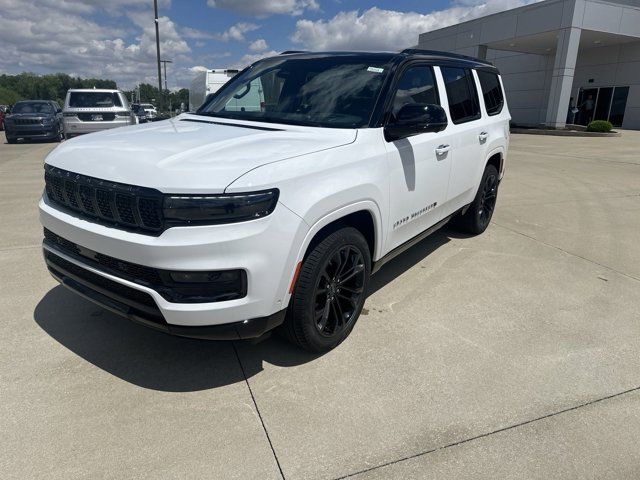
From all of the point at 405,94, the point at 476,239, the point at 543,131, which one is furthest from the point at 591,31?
the point at 405,94

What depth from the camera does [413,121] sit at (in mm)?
3129

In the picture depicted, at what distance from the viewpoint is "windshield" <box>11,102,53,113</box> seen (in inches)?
704

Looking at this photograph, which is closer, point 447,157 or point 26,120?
point 447,157

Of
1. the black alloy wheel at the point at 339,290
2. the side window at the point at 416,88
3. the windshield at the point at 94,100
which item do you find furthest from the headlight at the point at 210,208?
the windshield at the point at 94,100

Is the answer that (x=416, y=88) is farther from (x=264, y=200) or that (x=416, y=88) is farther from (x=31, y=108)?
(x=31, y=108)

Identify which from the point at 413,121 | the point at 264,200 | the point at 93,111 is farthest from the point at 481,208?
the point at 93,111

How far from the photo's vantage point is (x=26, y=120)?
17.2 m

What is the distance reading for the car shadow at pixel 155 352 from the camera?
2.81 m

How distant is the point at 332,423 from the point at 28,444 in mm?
1503

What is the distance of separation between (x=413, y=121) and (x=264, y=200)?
1.36 meters

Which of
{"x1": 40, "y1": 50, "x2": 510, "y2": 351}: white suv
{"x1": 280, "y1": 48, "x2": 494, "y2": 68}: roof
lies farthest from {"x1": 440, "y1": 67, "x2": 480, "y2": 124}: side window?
{"x1": 40, "y1": 50, "x2": 510, "y2": 351}: white suv

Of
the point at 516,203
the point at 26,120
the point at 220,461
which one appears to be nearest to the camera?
the point at 220,461

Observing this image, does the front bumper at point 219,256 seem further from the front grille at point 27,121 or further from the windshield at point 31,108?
the windshield at point 31,108

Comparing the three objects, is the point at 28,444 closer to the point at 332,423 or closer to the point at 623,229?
the point at 332,423
